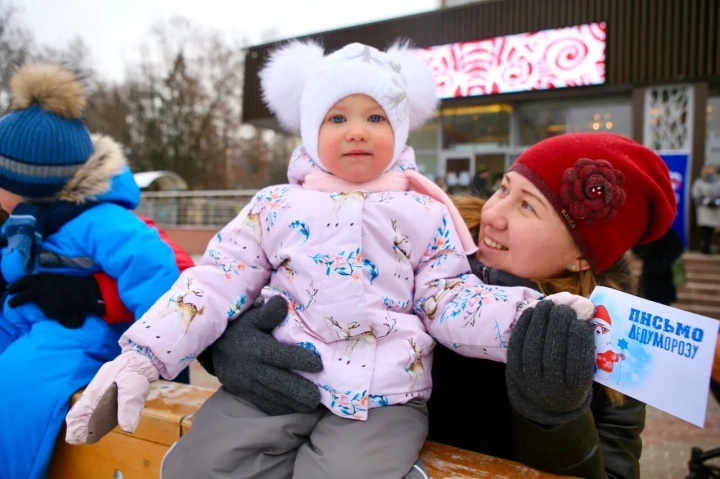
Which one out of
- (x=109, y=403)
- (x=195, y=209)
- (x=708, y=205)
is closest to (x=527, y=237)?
(x=109, y=403)

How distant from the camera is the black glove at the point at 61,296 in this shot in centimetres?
199

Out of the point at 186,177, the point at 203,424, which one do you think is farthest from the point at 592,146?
the point at 186,177

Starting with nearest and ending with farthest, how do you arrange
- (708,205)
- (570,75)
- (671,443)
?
(671,443) → (708,205) → (570,75)

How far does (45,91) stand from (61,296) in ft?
2.83

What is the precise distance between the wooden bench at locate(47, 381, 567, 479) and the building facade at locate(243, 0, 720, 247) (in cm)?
1049

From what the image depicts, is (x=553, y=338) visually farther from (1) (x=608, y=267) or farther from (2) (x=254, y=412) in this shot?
(2) (x=254, y=412)

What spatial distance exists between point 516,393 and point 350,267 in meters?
0.53

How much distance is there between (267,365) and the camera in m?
1.40

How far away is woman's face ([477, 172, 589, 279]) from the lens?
4.96ft

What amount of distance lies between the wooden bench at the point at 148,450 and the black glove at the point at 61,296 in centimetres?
41

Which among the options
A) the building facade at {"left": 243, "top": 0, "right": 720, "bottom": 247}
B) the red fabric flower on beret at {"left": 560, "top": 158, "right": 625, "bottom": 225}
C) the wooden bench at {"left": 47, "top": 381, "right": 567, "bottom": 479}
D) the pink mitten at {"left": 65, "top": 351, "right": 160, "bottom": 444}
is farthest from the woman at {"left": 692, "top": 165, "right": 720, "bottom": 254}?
the pink mitten at {"left": 65, "top": 351, "right": 160, "bottom": 444}

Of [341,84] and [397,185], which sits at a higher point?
[341,84]

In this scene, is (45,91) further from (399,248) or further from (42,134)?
(399,248)

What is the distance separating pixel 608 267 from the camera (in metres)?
1.58
